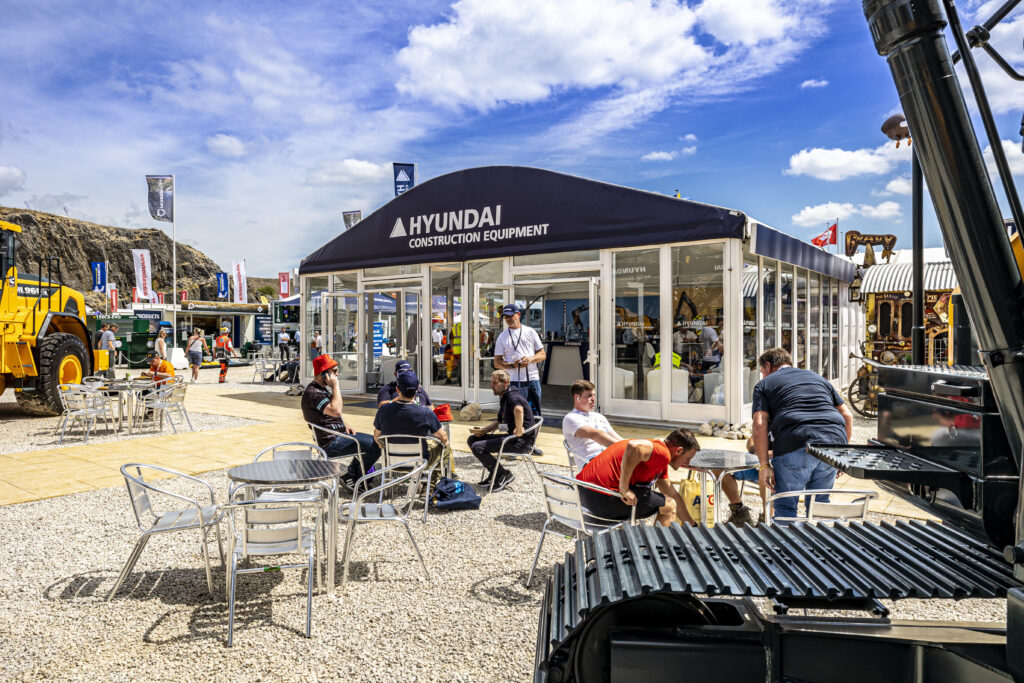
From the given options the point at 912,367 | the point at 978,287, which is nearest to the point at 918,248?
the point at 912,367

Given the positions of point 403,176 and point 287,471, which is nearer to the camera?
point 287,471

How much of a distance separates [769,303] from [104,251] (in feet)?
282

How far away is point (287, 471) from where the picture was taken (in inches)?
169

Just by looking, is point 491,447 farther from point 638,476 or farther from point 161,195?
point 161,195

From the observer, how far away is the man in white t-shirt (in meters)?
8.80

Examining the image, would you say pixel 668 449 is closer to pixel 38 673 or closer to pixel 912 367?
pixel 912 367

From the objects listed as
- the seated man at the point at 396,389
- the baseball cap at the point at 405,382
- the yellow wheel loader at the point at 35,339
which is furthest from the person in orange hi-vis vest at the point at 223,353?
the baseball cap at the point at 405,382

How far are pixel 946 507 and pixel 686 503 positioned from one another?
9.95 ft

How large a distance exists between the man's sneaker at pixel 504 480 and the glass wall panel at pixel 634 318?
419 cm

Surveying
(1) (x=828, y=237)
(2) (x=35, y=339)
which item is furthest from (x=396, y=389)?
(1) (x=828, y=237)

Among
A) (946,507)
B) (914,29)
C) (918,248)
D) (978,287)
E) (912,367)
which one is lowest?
(946,507)

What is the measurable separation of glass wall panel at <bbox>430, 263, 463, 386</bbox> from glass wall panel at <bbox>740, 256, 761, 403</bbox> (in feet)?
16.1

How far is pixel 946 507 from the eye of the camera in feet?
6.31

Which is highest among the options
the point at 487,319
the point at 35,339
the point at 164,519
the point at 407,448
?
the point at 487,319
